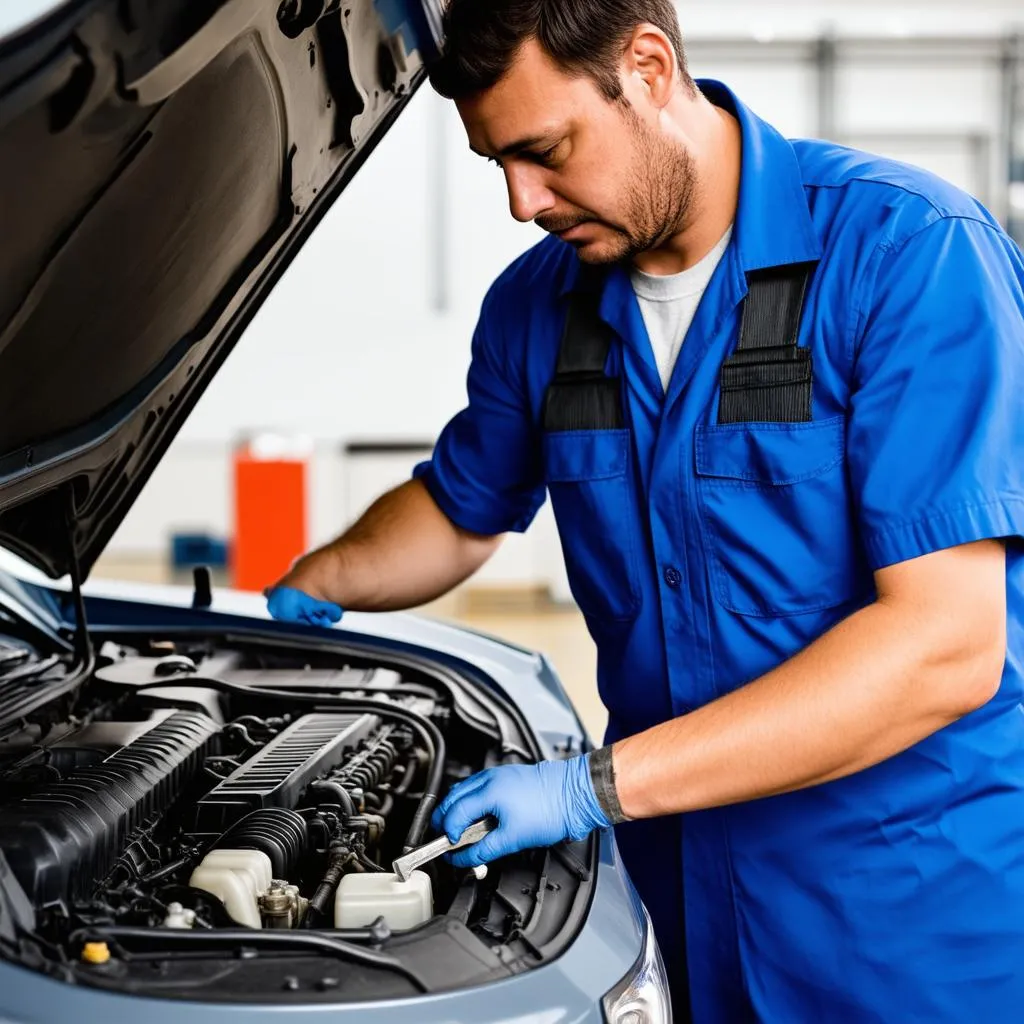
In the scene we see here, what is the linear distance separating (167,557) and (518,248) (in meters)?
2.65

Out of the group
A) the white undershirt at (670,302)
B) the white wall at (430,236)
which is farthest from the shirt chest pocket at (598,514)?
the white wall at (430,236)

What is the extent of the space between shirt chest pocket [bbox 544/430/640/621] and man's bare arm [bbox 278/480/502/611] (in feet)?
0.93

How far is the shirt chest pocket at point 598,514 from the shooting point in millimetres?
1470

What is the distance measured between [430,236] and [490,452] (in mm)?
5609

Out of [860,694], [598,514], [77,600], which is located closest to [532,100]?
[598,514]

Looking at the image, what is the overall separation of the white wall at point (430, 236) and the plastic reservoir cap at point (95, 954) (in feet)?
19.2

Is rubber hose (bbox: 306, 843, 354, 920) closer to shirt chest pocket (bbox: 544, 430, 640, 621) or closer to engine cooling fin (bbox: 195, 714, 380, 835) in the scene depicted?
engine cooling fin (bbox: 195, 714, 380, 835)

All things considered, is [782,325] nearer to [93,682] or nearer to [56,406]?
[56,406]

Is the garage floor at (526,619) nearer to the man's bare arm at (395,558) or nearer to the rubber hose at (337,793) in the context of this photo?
the man's bare arm at (395,558)

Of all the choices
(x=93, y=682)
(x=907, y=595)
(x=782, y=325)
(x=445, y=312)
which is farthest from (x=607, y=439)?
(x=445, y=312)

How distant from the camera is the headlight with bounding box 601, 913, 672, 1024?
3.50 ft

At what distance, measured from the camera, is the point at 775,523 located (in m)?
1.36

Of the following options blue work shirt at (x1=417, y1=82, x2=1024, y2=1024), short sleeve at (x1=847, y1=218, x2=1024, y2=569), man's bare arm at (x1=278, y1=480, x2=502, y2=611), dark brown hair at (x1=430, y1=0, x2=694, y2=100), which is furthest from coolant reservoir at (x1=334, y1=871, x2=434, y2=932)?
dark brown hair at (x1=430, y1=0, x2=694, y2=100)

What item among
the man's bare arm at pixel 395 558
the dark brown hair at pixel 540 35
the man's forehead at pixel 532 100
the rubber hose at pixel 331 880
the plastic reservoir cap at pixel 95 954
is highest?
the dark brown hair at pixel 540 35
